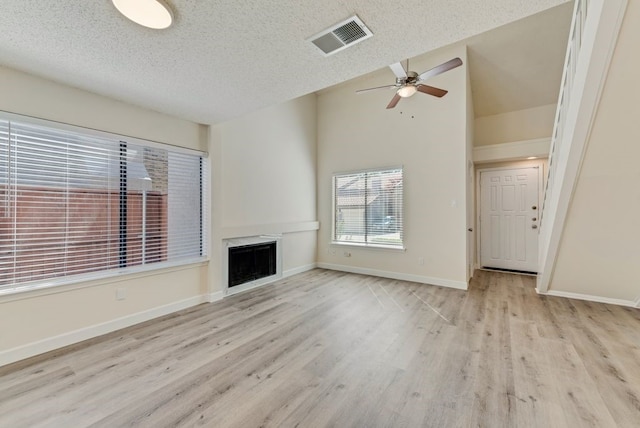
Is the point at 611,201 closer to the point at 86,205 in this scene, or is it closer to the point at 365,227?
the point at 365,227

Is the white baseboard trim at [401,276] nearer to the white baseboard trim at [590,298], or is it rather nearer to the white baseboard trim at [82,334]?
the white baseboard trim at [590,298]

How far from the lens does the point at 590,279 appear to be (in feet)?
11.6

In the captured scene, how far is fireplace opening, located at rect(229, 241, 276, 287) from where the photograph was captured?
13.4ft

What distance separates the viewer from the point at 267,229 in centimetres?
459

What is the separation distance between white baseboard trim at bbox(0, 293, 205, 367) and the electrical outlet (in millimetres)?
217

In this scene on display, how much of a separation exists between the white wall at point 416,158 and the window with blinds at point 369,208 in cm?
15

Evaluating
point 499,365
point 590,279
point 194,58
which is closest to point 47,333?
point 194,58

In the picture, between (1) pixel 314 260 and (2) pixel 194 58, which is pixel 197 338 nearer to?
(2) pixel 194 58

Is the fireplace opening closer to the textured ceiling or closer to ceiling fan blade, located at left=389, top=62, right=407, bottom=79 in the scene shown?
the textured ceiling

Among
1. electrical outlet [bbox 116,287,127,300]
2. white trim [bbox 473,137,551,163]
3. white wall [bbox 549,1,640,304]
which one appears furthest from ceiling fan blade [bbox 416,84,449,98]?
electrical outlet [bbox 116,287,127,300]

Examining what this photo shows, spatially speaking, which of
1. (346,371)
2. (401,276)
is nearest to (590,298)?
(401,276)

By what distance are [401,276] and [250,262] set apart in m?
2.65

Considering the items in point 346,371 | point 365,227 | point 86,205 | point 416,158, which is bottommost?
point 346,371

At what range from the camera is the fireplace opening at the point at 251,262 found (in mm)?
4086
